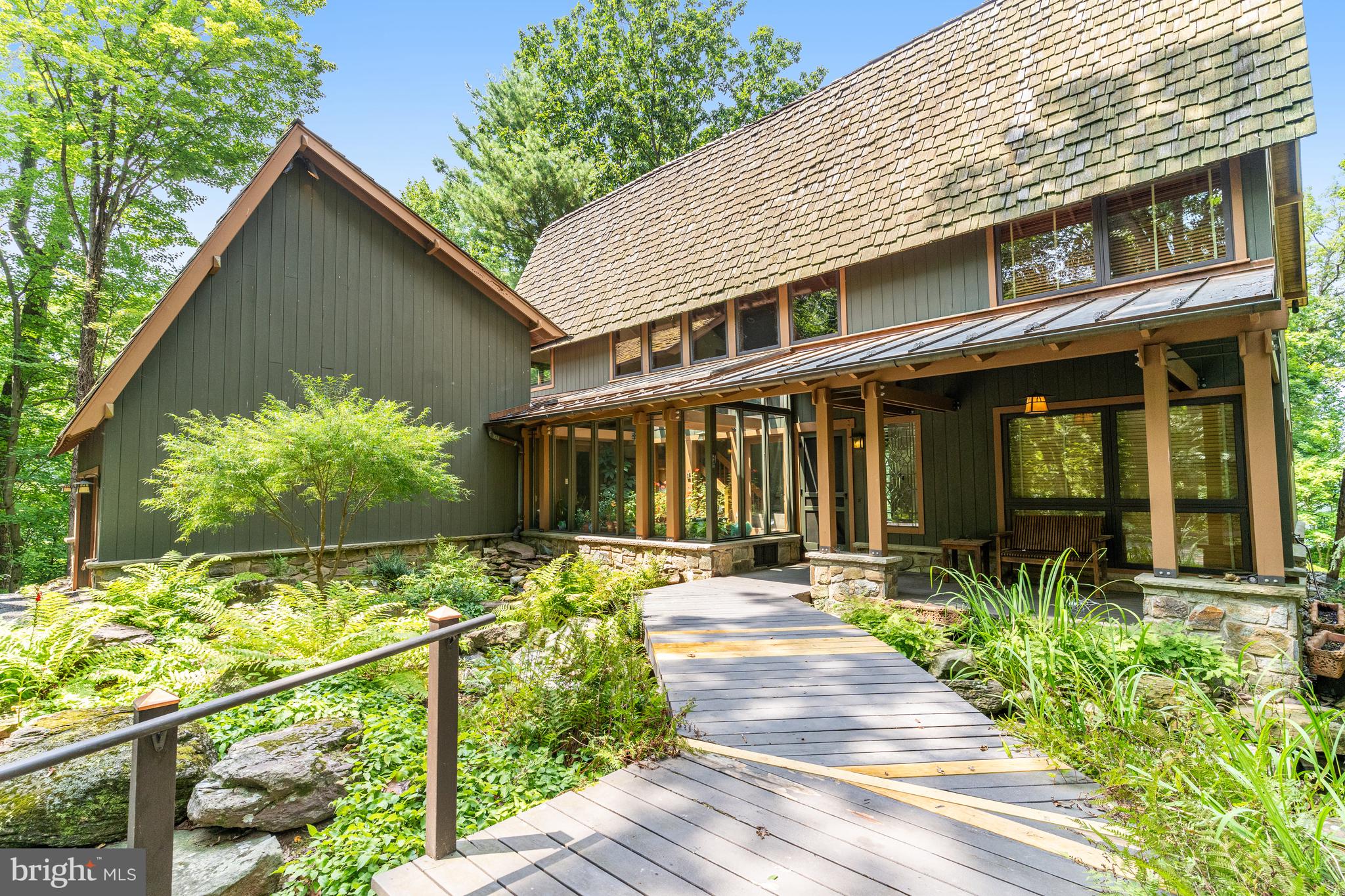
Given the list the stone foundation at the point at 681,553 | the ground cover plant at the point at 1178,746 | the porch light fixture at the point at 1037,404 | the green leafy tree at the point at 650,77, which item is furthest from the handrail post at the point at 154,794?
the green leafy tree at the point at 650,77

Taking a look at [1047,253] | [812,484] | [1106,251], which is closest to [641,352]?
[812,484]

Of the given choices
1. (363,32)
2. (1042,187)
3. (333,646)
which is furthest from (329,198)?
(1042,187)

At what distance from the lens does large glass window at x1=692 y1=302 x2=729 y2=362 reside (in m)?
9.83

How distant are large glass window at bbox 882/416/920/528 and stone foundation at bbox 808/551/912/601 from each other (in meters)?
2.30

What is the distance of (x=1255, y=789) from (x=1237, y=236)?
5638 mm

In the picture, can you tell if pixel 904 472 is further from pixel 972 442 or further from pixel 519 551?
pixel 519 551

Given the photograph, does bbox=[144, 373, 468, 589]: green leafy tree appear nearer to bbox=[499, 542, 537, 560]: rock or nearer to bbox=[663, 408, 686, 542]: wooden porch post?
bbox=[499, 542, 537, 560]: rock

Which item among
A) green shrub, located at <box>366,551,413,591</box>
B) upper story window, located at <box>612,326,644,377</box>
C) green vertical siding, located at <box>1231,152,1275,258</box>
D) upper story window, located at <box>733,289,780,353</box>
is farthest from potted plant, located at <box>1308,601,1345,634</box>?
green shrub, located at <box>366,551,413,591</box>

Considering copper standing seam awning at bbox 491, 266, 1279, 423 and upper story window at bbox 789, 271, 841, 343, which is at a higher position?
upper story window at bbox 789, 271, 841, 343

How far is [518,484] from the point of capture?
11109mm

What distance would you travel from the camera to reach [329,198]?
930cm

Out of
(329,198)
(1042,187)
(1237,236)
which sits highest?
(329,198)

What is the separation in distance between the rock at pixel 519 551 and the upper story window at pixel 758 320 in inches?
183

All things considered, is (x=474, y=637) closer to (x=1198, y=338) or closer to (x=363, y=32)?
(x=1198, y=338)
